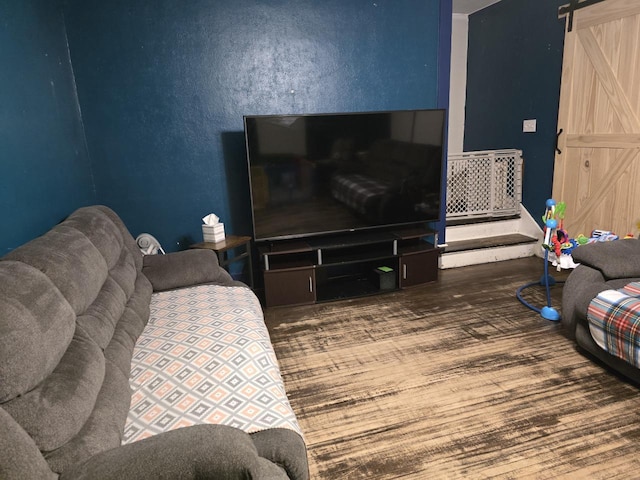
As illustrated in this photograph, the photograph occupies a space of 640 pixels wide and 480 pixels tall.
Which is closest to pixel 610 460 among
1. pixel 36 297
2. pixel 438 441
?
pixel 438 441

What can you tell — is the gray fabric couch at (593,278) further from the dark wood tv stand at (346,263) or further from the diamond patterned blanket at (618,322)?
the dark wood tv stand at (346,263)

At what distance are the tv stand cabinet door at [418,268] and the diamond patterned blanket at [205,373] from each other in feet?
5.60

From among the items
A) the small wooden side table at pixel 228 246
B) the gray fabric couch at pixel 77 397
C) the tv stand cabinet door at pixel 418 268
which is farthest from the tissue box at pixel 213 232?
the tv stand cabinet door at pixel 418 268

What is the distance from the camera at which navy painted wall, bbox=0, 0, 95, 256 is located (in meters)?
2.03

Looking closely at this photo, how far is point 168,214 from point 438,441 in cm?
259

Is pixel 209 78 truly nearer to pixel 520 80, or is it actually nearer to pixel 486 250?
pixel 486 250

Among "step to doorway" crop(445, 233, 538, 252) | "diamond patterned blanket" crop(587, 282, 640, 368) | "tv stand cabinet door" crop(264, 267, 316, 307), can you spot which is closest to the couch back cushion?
"tv stand cabinet door" crop(264, 267, 316, 307)

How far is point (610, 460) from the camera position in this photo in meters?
1.74

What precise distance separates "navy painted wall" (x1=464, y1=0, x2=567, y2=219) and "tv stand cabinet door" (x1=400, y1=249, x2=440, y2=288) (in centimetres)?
162

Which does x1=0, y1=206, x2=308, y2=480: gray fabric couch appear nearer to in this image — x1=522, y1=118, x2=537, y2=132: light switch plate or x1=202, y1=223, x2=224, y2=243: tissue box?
x1=202, y1=223, x2=224, y2=243: tissue box

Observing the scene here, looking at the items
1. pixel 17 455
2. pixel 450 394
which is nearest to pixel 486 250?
pixel 450 394

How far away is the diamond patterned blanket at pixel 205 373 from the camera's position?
1442 millimetres

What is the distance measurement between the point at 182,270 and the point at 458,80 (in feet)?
15.0

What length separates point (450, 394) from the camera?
222 centimetres
